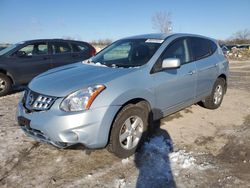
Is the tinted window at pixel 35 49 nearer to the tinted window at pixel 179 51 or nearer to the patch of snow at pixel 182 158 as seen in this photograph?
the tinted window at pixel 179 51

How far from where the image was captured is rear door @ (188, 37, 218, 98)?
206 inches

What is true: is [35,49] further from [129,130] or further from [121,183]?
[121,183]

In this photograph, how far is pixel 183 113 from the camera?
6.00 meters


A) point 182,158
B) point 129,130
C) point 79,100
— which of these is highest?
point 79,100

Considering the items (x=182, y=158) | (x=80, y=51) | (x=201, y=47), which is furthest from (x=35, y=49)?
(x=182, y=158)

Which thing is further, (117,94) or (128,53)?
(128,53)

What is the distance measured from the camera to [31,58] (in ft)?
28.0

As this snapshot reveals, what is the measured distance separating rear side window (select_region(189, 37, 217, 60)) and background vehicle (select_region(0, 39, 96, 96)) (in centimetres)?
492

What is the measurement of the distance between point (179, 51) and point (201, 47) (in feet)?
3.02

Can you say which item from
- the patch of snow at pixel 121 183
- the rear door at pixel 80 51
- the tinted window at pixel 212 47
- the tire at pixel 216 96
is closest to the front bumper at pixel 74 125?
the patch of snow at pixel 121 183

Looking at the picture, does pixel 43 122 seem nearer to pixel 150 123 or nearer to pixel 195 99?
pixel 150 123

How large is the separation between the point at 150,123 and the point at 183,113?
2008 millimetres

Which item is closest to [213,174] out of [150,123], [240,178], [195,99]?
[240,178]

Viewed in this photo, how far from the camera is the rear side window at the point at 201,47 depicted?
5.26 m
